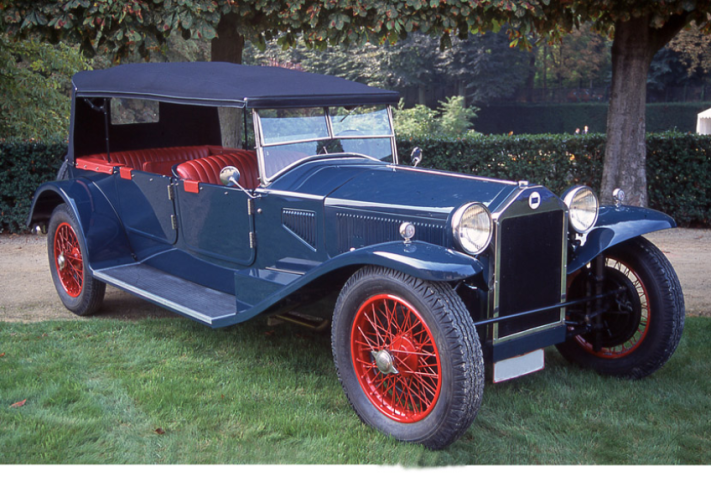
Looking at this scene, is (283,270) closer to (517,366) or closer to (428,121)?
(517,366)

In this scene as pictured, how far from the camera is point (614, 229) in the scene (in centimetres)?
391

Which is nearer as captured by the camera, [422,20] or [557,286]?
[557,286]

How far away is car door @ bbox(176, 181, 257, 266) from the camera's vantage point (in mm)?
4462

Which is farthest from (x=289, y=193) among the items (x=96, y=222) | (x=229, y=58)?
(x=229, y=58)

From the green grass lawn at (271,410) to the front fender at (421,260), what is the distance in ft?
2.76

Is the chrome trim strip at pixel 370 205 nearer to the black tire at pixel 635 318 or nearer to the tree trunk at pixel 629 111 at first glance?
the black tire at pixel 635 318

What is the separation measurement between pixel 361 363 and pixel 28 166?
6.90 m

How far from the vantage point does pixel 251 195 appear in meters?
4.36

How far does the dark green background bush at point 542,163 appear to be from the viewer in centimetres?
877

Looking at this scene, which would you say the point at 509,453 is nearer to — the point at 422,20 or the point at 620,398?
the point at 620,398

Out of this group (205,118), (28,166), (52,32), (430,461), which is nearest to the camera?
(430,461)

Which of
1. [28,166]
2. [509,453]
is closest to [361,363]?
[509,453]

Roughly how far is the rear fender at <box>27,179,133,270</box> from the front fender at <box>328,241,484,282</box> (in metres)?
2.57

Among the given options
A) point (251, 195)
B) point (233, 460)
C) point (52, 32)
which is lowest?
point (233, 460)
